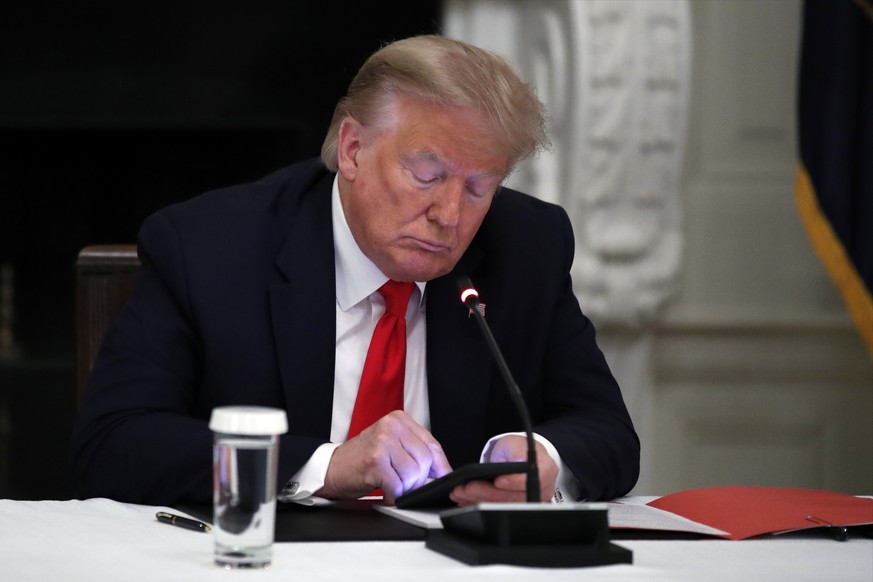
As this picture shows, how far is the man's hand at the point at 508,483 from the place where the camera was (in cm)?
155

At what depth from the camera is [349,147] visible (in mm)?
2006

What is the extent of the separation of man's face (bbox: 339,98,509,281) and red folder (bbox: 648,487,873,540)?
1.63 ft

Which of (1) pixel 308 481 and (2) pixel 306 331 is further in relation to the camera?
(2) pixel 306 331

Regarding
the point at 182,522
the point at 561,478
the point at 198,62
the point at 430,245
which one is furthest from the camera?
the point at 198,62

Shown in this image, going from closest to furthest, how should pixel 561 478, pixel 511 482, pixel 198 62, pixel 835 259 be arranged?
1. pixel 511 482
2. pixel 561 478
3. pixel 835 259
4. pixel 198 62

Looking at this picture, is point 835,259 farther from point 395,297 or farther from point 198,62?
point 198,62

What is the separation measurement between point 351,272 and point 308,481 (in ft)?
1.53

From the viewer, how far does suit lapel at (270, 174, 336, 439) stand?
1913mm

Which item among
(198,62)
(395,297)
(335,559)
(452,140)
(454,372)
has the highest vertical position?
(198,62)

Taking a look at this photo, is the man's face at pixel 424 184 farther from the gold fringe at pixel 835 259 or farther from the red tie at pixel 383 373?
the gold fringe at pixel 835 259

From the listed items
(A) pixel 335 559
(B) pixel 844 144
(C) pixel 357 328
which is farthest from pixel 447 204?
(B) pixel 844 144

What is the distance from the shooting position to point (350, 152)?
201cm

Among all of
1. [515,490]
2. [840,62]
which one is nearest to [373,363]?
[515,490]

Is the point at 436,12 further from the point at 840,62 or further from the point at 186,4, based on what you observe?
the point at 840,62
